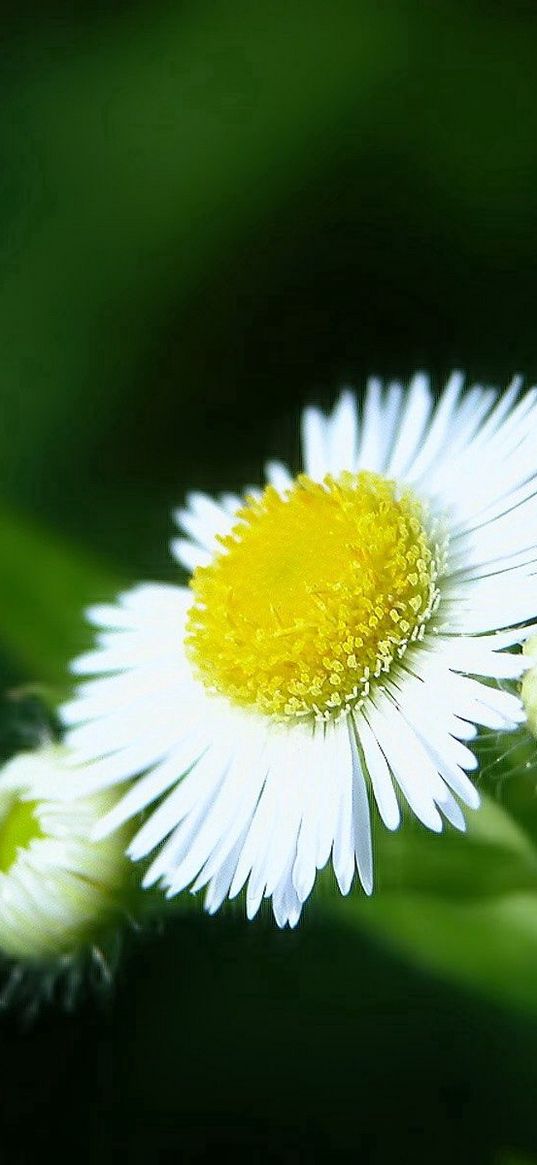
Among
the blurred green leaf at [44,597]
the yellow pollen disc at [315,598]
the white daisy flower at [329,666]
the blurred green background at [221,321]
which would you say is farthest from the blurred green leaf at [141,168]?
the yellow pollen disc at [315,598]

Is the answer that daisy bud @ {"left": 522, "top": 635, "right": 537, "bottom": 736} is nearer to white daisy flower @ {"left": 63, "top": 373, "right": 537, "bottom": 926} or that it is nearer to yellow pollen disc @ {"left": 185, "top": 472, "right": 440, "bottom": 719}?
white daisy flower @ {"left": 63, "top": 373, "right": 537, "bottom": 926}

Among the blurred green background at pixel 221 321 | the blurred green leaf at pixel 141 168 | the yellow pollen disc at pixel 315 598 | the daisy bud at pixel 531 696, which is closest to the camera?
the daisy bud at pixel 531 696

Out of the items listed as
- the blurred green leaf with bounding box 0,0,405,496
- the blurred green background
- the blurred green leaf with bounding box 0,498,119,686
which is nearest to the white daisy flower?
the blurred green leaf with bounding box 0,498,119,686

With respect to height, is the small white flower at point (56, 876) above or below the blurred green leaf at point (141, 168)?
below

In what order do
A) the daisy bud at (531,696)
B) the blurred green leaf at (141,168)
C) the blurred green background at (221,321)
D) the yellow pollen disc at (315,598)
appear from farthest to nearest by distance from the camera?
the blurred green leaf at (141,168) < the blurred green background at (221,321) < the yellow pollen disc at (315,598) < the daisy bud at (531,696)

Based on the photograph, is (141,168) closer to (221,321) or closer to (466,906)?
(221,321)

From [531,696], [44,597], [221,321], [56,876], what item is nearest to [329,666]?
[531,696]

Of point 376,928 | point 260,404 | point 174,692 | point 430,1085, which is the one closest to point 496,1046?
point 430,1085

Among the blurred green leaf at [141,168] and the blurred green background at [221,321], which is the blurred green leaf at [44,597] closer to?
the blurred green background at [221,321]
